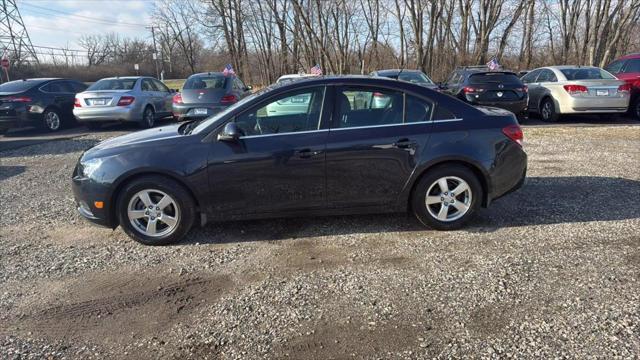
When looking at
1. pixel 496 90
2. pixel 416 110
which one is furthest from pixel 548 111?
pixel 416 110

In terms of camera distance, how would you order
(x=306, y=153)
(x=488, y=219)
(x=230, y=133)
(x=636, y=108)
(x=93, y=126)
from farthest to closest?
(x=93, y=126) → (x=636, y=108) → (x=488, y=219) → (x=306, y=153) → (x=230, y=133)

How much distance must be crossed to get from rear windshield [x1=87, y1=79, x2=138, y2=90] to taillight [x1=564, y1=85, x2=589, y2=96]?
12317mm

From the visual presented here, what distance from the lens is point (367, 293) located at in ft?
10.8

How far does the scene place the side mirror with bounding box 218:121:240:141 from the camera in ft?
13.1

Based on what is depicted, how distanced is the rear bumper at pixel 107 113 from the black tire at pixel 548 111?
472 inches

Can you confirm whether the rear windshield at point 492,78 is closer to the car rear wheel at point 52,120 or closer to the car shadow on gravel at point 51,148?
the car shadow on gravel at point 51,148

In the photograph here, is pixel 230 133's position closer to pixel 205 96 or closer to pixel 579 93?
pixel 205 96

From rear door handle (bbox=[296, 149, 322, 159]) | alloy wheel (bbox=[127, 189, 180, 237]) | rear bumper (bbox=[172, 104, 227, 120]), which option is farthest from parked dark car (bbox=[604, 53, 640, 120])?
alloy wheel (bbox=[127, 189, 180, 237])

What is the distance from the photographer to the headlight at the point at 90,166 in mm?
4164

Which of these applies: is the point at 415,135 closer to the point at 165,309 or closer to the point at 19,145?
the point at 165,309

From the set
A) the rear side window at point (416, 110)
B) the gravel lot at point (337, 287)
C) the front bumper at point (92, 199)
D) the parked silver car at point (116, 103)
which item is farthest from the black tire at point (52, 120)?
the rear side window at point (416, 110)

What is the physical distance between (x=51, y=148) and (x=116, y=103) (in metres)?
2.45

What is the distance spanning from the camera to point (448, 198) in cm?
444

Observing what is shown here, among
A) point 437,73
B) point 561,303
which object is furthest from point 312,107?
point 437,73
